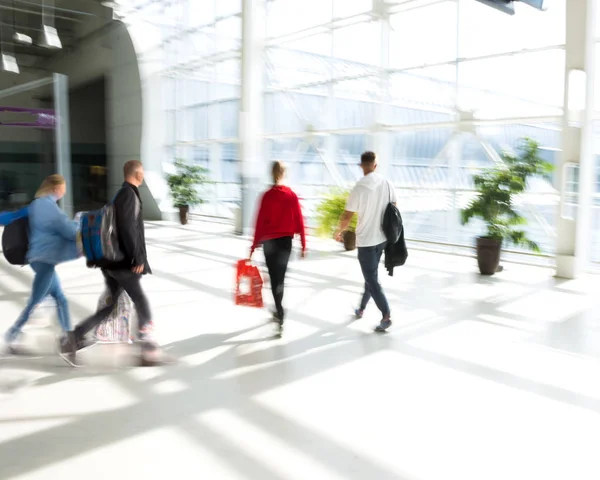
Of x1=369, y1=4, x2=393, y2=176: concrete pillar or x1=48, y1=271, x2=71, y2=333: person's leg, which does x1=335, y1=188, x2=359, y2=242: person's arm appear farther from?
x1=369, y1=4, x2=393, y2=176: concrete pillar

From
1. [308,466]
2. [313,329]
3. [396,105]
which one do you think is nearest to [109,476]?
[308,466]

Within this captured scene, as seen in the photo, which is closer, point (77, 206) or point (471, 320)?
point (471, 320)

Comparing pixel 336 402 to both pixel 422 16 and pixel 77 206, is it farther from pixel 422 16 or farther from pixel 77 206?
pixel 422 16

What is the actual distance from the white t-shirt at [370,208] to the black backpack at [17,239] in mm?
2735

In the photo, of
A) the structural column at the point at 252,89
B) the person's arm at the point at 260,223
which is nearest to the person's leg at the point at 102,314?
the person's arm at the point at 260,223

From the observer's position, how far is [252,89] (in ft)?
48.7

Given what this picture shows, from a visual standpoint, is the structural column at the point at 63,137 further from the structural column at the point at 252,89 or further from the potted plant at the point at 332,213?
the potted plant at the point at 332,213

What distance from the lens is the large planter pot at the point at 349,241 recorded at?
36.3 ft

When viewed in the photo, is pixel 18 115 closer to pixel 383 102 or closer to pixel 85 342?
pixel 383 102

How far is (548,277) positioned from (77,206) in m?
8.20

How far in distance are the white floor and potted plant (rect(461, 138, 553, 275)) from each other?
1.62 meters

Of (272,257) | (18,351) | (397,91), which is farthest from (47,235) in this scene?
(397,91)

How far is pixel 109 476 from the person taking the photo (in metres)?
2.99

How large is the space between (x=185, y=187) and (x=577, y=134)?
11.1 metres
